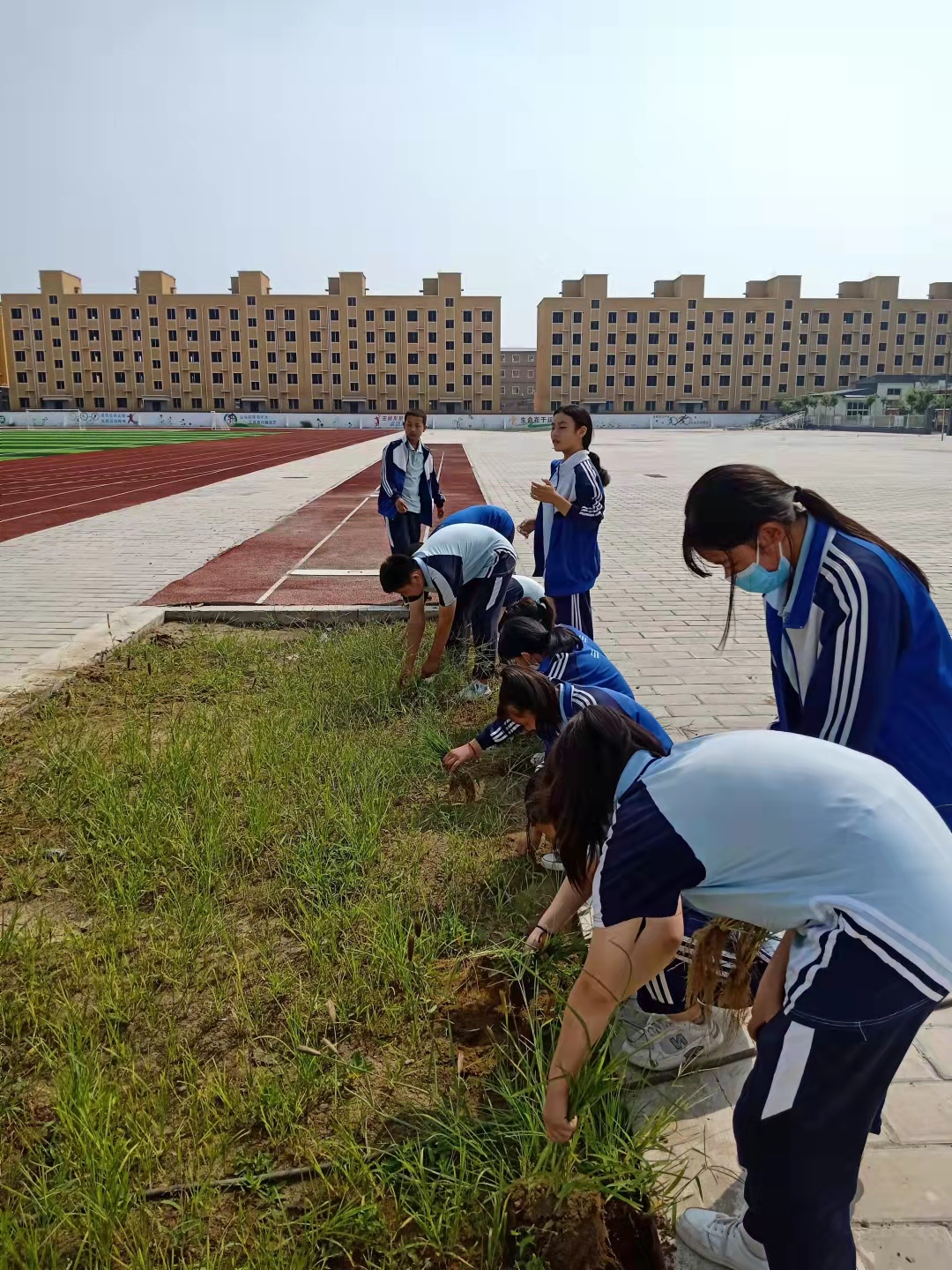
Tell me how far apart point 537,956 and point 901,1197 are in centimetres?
110

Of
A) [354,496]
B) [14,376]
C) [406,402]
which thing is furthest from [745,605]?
[14,376]

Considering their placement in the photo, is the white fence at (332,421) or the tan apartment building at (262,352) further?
the tan apartment building at (262,352)

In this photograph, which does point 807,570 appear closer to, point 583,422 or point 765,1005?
point 765,1005

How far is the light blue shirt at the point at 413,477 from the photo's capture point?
25.4 ft

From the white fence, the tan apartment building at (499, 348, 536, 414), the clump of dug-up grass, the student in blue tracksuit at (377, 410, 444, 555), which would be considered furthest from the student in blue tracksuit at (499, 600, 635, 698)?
the tan apartment building at (499, 348, 536, 414)

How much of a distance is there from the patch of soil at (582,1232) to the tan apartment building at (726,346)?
9803 centimetres

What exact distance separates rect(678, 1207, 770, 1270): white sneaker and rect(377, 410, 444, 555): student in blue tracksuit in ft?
20.0

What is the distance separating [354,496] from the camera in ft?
58.1

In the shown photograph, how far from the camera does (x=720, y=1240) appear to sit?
186 cm

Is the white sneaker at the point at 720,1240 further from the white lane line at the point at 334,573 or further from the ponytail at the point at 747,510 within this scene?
the white lane line at the point at 334,573

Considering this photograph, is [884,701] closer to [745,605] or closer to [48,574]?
[745,605]

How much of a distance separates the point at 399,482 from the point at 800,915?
21.4 feet

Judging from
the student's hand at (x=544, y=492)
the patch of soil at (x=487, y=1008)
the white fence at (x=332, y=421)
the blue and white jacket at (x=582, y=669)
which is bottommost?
the patch of soil at (x=487, y=1008)

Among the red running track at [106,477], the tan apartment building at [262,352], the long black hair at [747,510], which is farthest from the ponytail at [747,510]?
the tan apartment building at [262,352]
